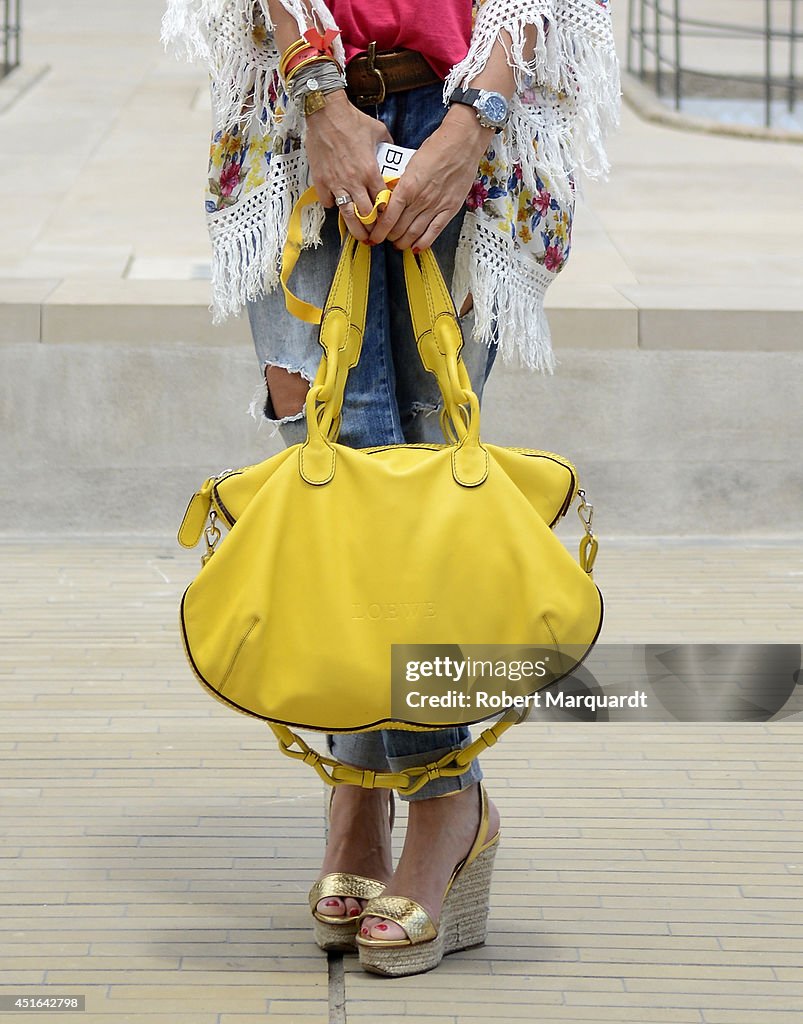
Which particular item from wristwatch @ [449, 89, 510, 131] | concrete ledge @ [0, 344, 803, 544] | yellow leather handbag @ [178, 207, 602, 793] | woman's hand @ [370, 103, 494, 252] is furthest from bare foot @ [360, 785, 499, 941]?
concrete ledge @ [0, 344, 803, 544]

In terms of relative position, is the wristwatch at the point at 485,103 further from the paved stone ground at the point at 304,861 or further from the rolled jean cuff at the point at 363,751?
the paved stone ground at the point at 304,861

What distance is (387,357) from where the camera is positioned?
2059 millimetres

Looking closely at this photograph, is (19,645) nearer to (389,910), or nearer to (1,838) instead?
(1,838)

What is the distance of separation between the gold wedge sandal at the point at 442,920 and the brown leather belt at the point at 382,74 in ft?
3.33

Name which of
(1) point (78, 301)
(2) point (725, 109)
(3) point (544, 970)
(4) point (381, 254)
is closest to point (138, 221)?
(1) point (78, 301)

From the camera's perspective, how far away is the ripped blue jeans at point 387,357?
2.02 meters

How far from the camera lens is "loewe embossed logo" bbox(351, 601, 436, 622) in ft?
6.00

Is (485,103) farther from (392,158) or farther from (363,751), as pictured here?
(363,751)

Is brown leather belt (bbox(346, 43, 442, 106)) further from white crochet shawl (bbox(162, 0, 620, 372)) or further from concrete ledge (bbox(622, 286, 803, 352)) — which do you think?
concrete ledge (bbox(622, 286, 803, 352))

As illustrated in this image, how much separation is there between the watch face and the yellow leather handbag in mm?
373

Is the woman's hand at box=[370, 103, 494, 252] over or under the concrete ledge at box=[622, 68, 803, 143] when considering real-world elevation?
over

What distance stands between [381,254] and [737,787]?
3.99ft

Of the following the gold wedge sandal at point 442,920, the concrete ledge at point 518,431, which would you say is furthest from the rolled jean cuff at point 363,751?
the concrete ledge at point 518,431

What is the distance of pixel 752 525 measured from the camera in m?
4.05
